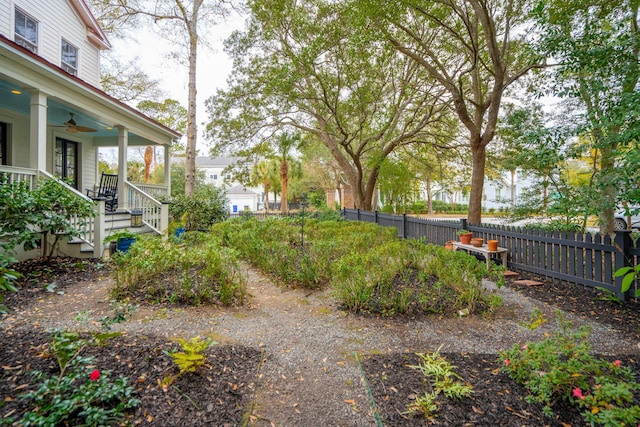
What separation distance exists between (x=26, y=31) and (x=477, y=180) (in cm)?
1289

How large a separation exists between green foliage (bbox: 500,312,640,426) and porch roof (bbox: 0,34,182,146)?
26.0 ft

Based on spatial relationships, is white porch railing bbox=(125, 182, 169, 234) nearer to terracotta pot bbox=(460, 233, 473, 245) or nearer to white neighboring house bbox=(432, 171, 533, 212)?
terracotta pot bbox=(460, 233, 473, 245)

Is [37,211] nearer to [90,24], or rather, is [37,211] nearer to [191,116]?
[191,116]

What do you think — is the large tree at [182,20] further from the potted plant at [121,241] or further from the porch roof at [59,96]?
the potted plant at [121,241]

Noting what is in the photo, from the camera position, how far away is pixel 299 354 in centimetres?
273

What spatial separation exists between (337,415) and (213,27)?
50.4 feet

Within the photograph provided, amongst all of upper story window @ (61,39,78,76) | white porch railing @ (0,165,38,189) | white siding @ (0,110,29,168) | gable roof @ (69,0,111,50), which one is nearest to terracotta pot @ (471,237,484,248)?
white porch railing @ (0,165,38,189)

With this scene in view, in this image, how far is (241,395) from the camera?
208 centimetres

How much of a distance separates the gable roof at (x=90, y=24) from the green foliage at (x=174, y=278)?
9.89 meters

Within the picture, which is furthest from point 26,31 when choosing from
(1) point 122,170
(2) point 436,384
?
(2) point 436,384

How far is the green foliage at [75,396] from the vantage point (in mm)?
1600

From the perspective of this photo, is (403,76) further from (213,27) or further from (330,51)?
(213,27)

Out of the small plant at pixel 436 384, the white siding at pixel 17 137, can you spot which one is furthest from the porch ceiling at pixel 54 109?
the small plant at pixel 436 384

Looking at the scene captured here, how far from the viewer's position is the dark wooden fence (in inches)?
161
